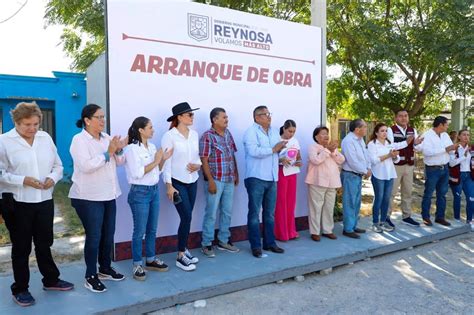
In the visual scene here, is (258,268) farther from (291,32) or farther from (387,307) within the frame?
(291,32)

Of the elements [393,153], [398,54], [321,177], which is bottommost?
[321,177]

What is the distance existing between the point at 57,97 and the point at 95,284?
34.2 ft

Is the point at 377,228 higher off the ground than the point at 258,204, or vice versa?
the point at 258,204

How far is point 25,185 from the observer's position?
3.40 meters

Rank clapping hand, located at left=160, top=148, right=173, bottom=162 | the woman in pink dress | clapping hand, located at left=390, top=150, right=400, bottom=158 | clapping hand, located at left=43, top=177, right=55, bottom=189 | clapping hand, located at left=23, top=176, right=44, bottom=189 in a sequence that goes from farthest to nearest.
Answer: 1. clapping hand, located at left=390, top=150, right=400, bottom=158
2. the woman in pink dress
3. clapping hand, located at left=160, top=148, right=173, bottom=162
4. clapping hand, located at left=43, top=177, right=55, bottom=189
5. clapping hand, located at left=23, top=176, right=44, bottom=189

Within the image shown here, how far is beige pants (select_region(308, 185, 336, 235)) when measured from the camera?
5.61 meters

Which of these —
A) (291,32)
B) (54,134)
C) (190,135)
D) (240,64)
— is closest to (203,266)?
(190,135)

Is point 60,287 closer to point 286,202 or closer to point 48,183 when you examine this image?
point 48,183

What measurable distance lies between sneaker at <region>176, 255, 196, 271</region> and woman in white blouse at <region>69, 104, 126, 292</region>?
0.88 metres

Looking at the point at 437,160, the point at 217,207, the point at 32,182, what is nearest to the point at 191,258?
the point at 217,207

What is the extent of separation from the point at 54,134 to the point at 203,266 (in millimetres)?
10398

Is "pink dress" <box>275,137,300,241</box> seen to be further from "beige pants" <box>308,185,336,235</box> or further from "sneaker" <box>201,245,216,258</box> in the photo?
"sneaker" <box>201,245,216,258</box>

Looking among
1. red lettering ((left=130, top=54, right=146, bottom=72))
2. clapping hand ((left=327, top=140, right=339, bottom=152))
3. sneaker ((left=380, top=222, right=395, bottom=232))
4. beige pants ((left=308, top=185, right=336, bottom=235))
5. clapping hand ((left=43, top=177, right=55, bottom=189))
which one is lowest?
sneaker ((left=380, top=222, right=395, bottom=232))

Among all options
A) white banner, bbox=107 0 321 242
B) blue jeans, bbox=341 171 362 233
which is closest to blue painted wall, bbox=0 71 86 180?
white banner, bbox=107 0 321 242
